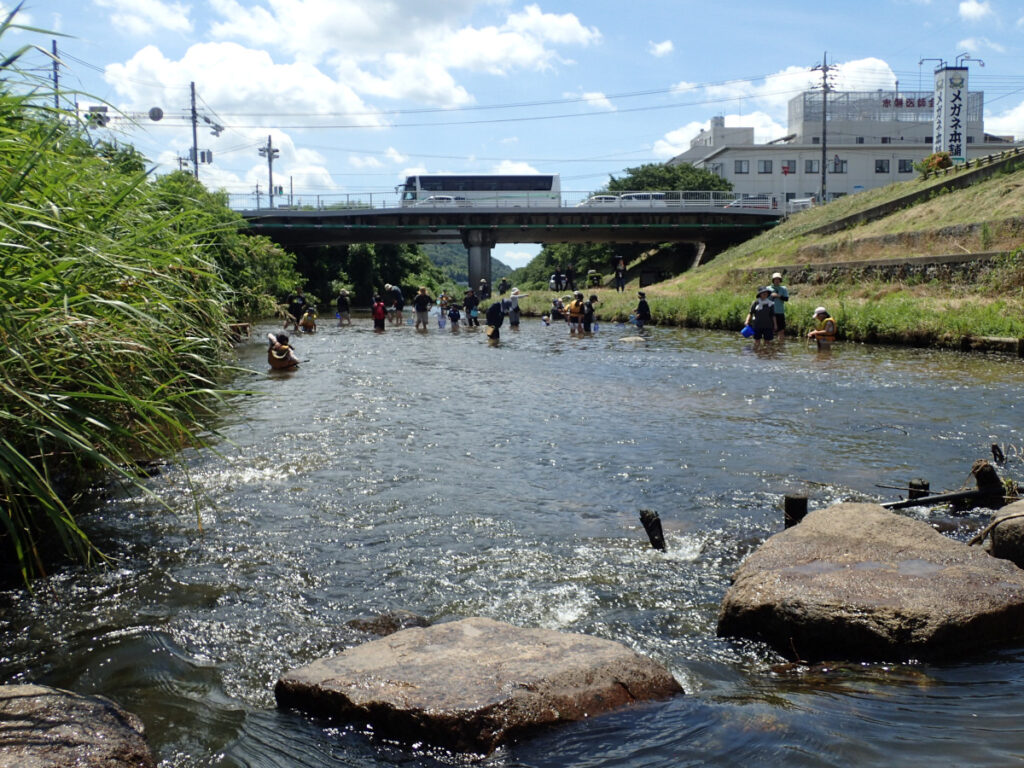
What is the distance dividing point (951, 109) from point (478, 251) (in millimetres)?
34019

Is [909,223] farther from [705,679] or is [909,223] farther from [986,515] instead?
[705,679]

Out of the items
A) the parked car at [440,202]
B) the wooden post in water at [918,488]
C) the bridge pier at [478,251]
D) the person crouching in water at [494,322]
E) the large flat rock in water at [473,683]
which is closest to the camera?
the large flat rock in water at [473,683]

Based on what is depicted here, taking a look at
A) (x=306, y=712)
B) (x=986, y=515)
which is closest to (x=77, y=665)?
(x=306, y=712)

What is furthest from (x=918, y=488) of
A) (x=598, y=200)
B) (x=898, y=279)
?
(x=598, y=200)

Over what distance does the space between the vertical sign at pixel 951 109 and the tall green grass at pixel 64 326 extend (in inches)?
2493

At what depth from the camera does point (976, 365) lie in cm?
1767

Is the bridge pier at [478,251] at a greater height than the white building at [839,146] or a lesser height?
lesser

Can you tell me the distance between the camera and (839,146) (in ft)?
326

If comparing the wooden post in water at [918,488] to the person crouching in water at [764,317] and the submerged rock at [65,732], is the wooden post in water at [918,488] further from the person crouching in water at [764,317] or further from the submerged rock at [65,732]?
the person crouching in water at [764,317]

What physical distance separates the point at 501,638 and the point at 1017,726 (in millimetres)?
2465

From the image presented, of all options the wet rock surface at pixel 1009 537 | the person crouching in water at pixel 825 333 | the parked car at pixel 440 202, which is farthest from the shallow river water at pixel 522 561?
the parked car at pixel 440 202

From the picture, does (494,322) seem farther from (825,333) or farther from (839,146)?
(839,146)

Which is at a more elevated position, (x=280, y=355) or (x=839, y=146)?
(x=839, y=146)

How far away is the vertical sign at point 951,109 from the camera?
59.3 m
